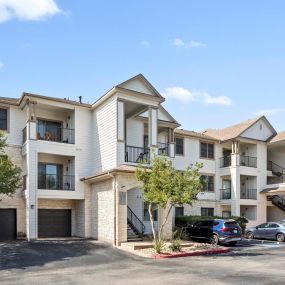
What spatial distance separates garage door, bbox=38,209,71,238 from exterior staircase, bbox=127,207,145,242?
4625 millimetres

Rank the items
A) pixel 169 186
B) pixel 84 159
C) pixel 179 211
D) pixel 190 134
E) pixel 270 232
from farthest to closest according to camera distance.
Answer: pixel 190 134
pixel 179 211
pixel 270 232
pixel 84 159
pixel 169 186

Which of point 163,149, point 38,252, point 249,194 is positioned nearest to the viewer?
point 38,252

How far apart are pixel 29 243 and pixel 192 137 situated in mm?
17749

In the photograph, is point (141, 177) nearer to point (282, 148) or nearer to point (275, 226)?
point (275, 226)

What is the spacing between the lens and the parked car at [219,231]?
80.4 ft

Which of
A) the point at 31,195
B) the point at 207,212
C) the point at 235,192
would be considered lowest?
the point at 207,212

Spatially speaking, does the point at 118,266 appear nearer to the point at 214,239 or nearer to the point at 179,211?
the point at 214,239

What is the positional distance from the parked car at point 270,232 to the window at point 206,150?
332 inches

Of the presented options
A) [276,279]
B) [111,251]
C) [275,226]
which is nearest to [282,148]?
[275,226]

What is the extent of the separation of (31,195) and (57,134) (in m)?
5.27

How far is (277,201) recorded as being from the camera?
1506 inches

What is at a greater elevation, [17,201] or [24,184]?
[24,184]

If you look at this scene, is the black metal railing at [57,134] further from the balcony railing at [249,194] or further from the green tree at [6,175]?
the balcony railing at [249,194]

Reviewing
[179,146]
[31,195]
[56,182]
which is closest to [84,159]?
[56,182]
